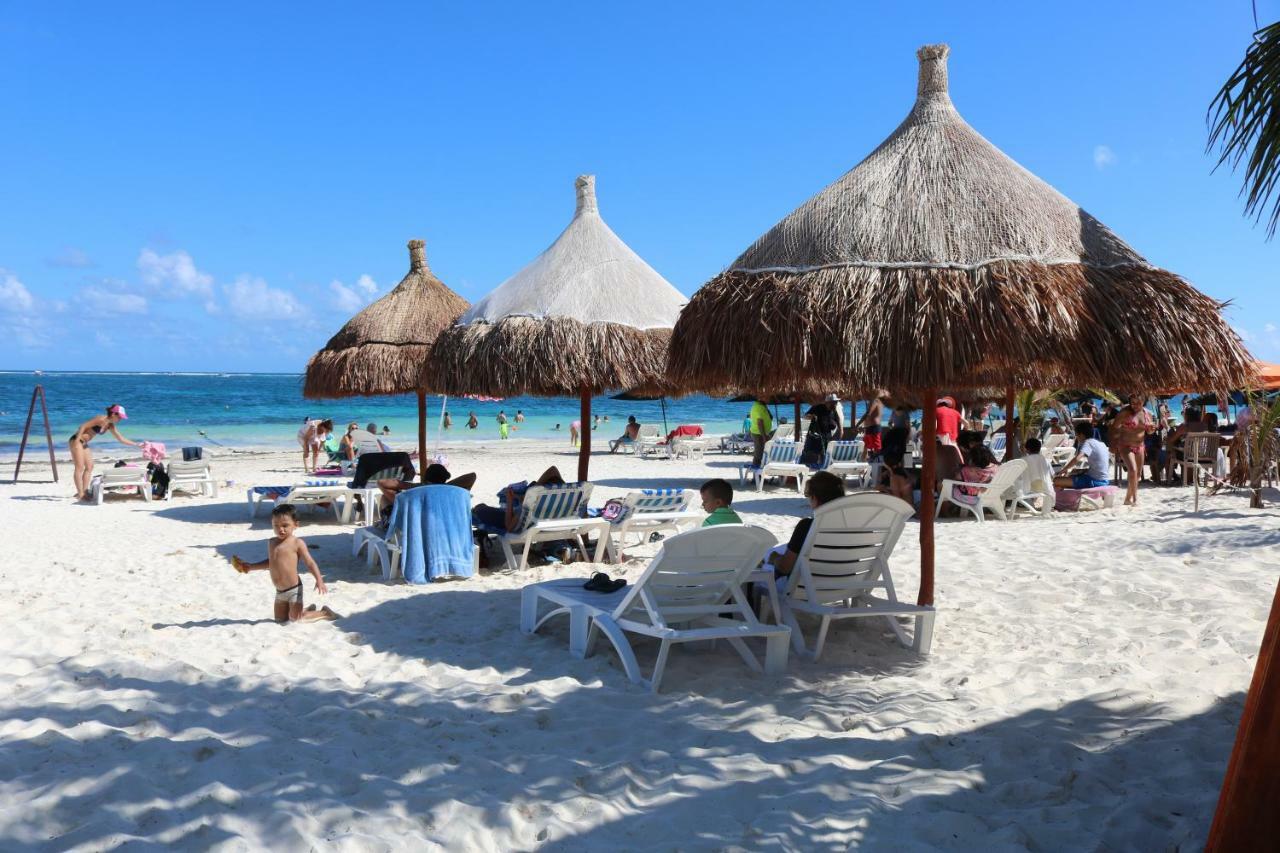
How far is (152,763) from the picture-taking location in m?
3.38

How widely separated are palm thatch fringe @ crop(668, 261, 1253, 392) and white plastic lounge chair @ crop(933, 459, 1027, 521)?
517 centimetres

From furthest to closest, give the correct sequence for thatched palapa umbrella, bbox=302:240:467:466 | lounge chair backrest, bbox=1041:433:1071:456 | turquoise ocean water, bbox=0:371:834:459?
turquoise ocean water, bbox=0:371:834:459, lounge chair backrest, bbox=1041:433:1071:456, thatched palapa umbrella, bbox=302:240:467:466

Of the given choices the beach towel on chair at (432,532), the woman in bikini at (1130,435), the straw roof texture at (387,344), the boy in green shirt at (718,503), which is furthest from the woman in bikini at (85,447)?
the woman in bikini at (1130,435)

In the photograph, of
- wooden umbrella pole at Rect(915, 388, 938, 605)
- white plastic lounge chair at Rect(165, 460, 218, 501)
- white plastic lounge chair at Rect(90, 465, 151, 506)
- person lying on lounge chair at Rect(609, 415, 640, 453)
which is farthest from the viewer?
person lying on lounge chair at Rect(609, 415, 640, 453)

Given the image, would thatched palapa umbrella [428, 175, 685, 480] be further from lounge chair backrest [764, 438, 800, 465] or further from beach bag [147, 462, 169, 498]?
beach bag [147, 462, 169, 498]

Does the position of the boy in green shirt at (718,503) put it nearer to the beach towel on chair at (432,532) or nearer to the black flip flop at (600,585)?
the black flip flop at (600,585)

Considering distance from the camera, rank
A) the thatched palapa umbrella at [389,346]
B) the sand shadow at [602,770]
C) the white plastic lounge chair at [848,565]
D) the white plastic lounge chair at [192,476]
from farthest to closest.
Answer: the white plastic lounge chair at [192,476]
the thatched palapa umbrella at [389,346]
the white plastic lounge chair at [848,565]
the sand shadow at [602,770]

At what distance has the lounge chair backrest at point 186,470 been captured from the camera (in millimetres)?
13102

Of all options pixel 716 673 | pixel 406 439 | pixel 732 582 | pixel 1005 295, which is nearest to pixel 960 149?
pixel 1005 295

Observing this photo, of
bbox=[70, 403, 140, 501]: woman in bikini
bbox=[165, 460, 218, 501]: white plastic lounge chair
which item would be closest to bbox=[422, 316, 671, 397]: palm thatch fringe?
bbox=[165, 460, 218, 501]: white plastic lounge chair

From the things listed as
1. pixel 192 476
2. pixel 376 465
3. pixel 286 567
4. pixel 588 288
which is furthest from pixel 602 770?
pixel 192 476

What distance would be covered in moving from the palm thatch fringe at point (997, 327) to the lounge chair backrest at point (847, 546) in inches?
30.7

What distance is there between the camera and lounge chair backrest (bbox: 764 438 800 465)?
14.2 m

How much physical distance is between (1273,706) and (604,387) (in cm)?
616
